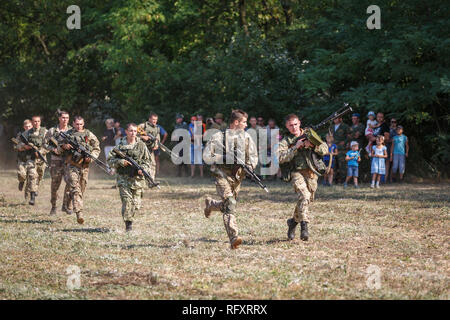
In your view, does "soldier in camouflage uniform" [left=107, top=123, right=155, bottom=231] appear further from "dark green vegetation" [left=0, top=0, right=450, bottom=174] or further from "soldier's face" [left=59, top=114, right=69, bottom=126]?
"dark green vegetation" [left=0, top=0, right=450, bottom=174]

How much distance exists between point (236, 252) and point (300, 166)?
1.83 meters

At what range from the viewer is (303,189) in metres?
10.7

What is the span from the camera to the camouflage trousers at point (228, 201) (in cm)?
988

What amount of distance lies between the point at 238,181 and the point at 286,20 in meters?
21.7

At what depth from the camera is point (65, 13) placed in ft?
109

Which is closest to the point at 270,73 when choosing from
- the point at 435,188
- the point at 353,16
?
the point at 353,16

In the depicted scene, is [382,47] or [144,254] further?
[382,47]

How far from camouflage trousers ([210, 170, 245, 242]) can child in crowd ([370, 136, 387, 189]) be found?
9.55m

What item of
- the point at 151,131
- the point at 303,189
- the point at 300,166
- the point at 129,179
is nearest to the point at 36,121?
the point at 151,131

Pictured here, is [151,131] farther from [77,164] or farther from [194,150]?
[194,150]
